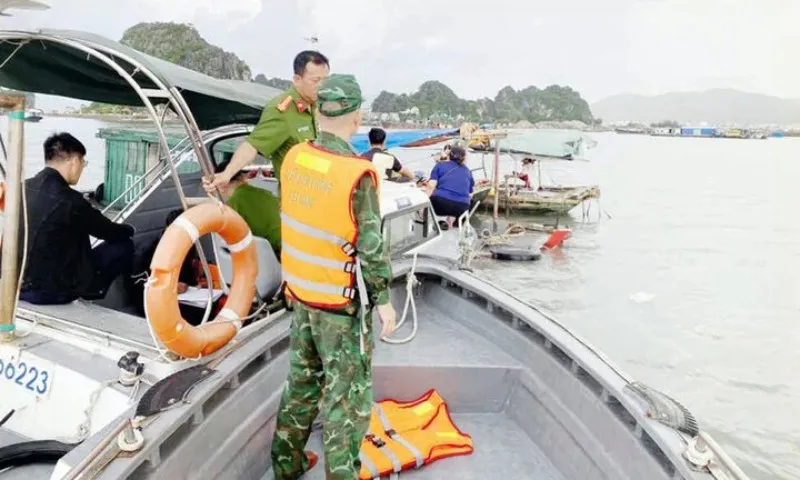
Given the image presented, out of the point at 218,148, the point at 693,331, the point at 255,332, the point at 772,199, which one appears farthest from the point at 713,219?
the point at 255,332

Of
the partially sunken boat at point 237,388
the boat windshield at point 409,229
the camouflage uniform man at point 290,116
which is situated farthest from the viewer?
the boat windshield at point 409,229

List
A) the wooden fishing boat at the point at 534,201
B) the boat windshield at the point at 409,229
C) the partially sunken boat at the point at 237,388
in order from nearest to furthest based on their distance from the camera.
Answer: the partially sunken boat at the point at 237,388 < the boat windshield at the point at 409,229 < the wooden fishing boat at the point at 534,201

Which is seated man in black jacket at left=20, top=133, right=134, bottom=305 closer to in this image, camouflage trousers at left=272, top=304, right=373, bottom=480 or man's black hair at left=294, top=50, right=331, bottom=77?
man's black hair at left=294, top=50, right=331, bottom=77

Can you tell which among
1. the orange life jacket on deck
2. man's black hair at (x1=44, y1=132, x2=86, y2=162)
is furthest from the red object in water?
man's black hair at (x1=44, y1=132, x2=86, y2=162)

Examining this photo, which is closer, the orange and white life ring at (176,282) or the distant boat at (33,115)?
the orange and white life ring at (176,282)

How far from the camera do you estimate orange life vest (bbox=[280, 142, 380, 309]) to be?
211 centimetres

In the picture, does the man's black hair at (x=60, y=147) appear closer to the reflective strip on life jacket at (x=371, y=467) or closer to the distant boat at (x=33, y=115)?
the distant boat at (x=33, y=115)

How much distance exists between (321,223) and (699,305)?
1139 centimetres

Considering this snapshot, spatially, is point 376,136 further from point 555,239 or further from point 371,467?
point 555,239

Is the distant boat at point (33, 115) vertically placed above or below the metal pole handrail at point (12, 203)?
above

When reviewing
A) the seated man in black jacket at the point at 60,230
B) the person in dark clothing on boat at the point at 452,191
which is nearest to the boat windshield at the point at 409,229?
the seated man in black jacket at the point at 60,230

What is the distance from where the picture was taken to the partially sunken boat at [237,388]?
7.45 ft

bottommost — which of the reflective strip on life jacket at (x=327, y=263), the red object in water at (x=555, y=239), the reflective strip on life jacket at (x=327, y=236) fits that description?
the red object in water at (x=555, y=239)

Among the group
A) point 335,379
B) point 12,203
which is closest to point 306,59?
point 12,203
